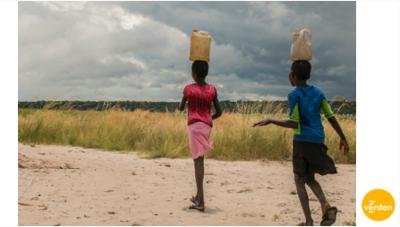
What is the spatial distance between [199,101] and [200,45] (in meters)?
0.59

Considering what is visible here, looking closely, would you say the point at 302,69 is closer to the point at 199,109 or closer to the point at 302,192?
the point at 302,192

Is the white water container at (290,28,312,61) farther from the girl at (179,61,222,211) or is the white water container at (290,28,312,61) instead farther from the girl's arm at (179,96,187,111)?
the girl's arm at (179,96,187,111)

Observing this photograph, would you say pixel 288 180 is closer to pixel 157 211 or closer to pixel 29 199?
pixel 157 211

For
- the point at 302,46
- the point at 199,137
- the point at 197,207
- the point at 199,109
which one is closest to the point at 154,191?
the point at 197,207

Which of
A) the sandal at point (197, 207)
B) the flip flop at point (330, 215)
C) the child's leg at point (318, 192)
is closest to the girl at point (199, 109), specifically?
the sandal at point (197, 207)

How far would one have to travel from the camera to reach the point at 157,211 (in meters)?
5.76

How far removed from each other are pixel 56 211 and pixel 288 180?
3814mm

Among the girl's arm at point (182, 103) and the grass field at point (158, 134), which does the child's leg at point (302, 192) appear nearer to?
the girl's arm at point (182, 103)

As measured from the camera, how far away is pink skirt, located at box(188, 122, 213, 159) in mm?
5493
